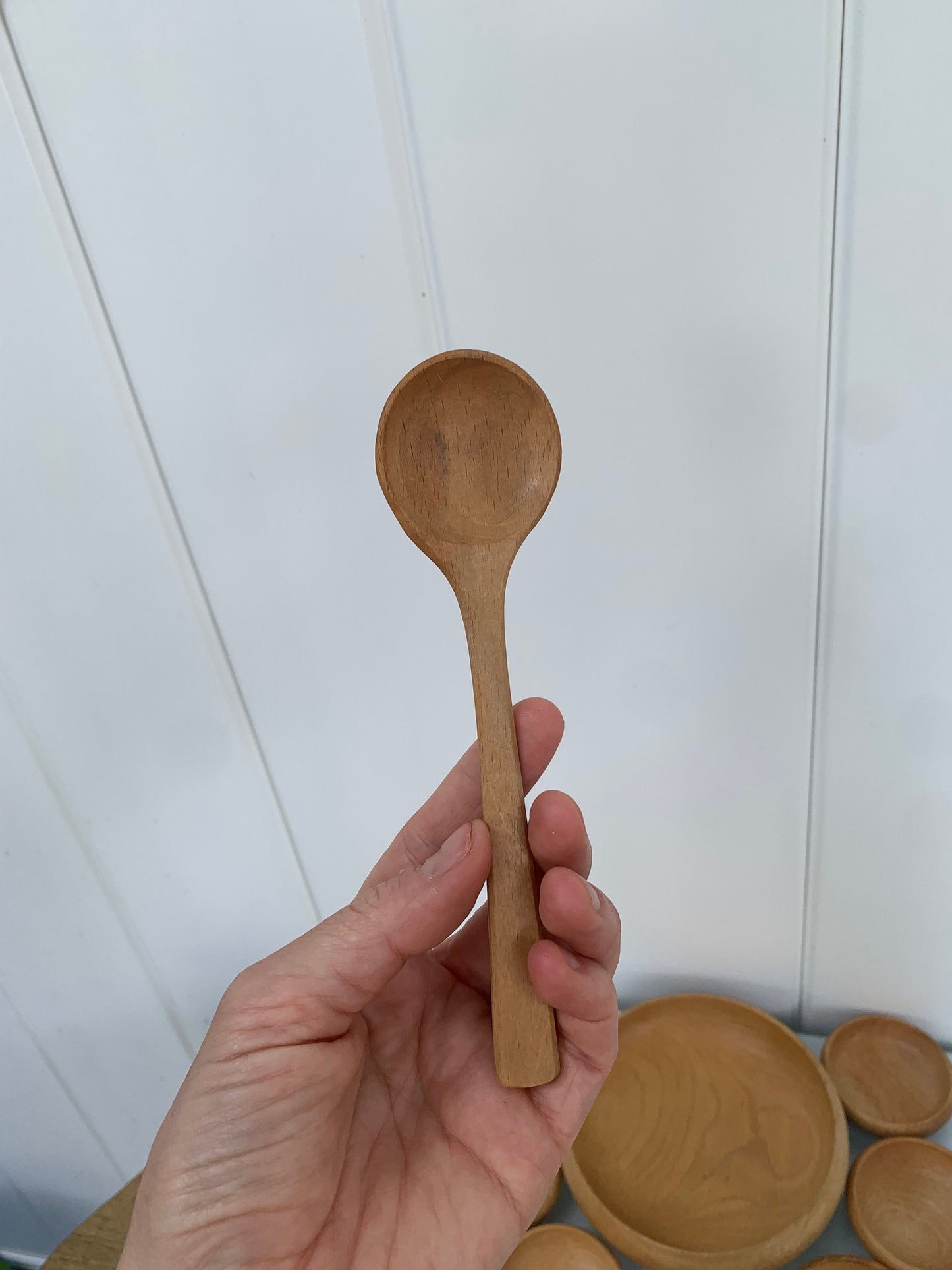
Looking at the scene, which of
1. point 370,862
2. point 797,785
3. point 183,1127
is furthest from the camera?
point 370,862

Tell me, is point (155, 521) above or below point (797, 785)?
above

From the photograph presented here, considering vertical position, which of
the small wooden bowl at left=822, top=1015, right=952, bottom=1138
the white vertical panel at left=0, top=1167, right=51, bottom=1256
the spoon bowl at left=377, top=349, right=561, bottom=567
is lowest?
the white vertical panel at left=0, top=1167, right=51, bottom=1256

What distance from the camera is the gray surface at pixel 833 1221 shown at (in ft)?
1.97

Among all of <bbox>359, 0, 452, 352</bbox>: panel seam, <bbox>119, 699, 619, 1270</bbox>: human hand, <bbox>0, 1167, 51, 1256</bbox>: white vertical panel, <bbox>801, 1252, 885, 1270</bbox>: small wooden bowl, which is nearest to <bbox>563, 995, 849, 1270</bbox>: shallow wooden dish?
<bbox>801, 1252, 885, 1270</bbox>: small wooden bowl

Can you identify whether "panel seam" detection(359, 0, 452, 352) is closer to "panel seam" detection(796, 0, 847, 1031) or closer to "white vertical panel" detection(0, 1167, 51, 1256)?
A: "panel seam" detection(796, 0, 847, 1031)

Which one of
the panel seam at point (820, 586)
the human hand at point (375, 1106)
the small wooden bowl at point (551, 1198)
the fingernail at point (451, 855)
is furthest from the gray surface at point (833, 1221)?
the fingernail at point (451, 855)

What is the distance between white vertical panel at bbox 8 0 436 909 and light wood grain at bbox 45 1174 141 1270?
578mm

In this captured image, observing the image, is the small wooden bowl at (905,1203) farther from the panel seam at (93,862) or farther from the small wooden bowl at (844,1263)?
the panel seam at (93,862)

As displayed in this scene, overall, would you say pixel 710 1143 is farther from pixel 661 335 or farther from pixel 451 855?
pixel 661 335

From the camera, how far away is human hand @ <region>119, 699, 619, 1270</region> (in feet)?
1.37

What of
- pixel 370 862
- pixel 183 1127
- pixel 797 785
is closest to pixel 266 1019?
pixel 183 1127

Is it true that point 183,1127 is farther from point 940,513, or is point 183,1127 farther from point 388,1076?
point 940,513

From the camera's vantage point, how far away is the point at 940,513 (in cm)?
52

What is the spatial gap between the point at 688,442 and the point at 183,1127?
1.68 ft
